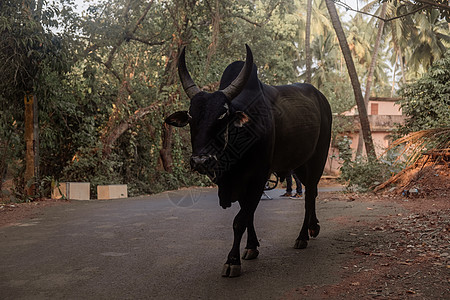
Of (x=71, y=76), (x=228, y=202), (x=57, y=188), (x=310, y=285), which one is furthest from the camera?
(x=71, y=76)

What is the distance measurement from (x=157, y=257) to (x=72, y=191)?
297 inches

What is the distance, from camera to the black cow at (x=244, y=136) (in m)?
4.29

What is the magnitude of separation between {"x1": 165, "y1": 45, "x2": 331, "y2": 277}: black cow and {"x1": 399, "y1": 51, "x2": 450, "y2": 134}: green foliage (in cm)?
1010

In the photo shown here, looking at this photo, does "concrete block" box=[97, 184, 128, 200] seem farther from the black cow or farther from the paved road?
the black cow

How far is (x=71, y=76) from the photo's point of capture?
13312 mm

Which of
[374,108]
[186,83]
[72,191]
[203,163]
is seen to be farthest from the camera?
[374,108]

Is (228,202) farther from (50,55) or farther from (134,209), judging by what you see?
(50,55)

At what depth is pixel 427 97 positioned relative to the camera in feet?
49.6

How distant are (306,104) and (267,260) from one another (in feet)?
6.88

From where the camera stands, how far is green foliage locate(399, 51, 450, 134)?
1484 centimetres

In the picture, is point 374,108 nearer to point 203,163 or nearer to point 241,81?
point 241,81

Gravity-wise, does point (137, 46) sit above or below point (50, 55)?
above

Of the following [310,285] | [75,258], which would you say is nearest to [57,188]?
[75,258]

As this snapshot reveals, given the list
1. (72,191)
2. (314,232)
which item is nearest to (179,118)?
(314,232)
